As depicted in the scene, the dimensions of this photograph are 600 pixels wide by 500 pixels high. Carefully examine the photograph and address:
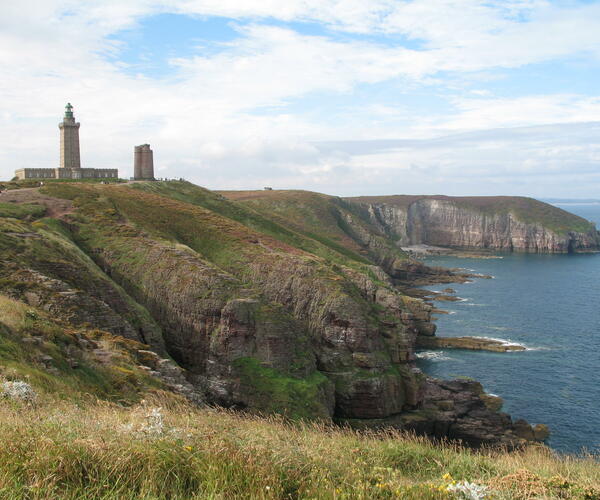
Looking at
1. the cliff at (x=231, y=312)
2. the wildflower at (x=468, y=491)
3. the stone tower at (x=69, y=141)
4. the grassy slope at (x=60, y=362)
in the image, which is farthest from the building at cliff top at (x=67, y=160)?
the wildflower at (x=468, y=491)

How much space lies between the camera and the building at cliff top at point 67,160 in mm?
94812

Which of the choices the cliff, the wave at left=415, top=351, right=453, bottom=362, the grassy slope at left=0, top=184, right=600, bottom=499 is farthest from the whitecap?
the grassy slope at left=0, top=184, right=600, bottom=499

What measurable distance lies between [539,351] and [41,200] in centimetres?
6326

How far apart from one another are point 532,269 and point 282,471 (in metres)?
153

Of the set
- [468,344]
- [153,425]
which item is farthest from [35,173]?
[153,425]

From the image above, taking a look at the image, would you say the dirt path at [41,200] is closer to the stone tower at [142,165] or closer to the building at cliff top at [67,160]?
the building at cliff top at [67,160]

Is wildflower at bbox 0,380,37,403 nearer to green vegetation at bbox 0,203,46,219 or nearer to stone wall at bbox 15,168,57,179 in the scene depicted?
green vegetation at bbox 0,203,46,219

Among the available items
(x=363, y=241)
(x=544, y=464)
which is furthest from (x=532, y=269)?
(x=544, y=464)

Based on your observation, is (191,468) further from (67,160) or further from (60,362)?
(67,160)

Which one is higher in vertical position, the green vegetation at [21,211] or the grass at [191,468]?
the green vegetation at [21,211]

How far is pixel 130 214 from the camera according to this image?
217 ft

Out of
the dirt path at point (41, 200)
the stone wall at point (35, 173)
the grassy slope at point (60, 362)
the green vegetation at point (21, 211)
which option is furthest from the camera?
the stone wall at point (35, 173)

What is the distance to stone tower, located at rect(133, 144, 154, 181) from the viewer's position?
108 m

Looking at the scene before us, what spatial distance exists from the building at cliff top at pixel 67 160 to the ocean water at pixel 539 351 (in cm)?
6628
